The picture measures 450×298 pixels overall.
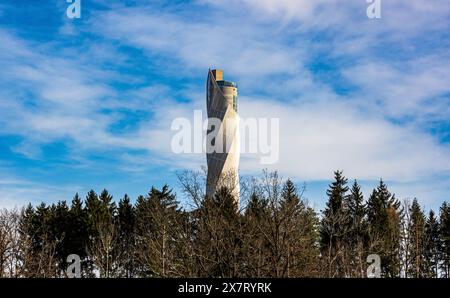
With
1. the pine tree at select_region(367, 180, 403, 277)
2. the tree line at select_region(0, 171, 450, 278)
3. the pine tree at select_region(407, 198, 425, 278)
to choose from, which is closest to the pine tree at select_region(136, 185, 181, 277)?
the tree line at select_region(0, 171, 450, 278)

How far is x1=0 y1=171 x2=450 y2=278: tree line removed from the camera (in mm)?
32812

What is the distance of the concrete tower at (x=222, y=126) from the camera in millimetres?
82938

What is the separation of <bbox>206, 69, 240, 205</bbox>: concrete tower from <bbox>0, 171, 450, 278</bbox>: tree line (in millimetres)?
20115

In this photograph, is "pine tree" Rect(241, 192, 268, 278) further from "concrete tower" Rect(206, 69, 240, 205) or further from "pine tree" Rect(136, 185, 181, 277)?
"concrete tower" Rect(206, 69, 240, 205)

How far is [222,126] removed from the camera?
8444cm

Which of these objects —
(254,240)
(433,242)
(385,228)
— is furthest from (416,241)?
(254,240)

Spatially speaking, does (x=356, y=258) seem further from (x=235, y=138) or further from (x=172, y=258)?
(x=235, y=138)

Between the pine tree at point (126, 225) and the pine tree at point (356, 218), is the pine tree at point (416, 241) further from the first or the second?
the pine tree at point (126, 225)

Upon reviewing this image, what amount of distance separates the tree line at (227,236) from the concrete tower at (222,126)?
792 inches

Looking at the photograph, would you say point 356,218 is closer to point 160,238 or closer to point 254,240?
point 160,238

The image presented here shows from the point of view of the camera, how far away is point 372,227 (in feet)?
197

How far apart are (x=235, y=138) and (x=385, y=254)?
35182 millimetres

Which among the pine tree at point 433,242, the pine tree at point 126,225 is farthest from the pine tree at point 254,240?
the pine tree at point 433,242
